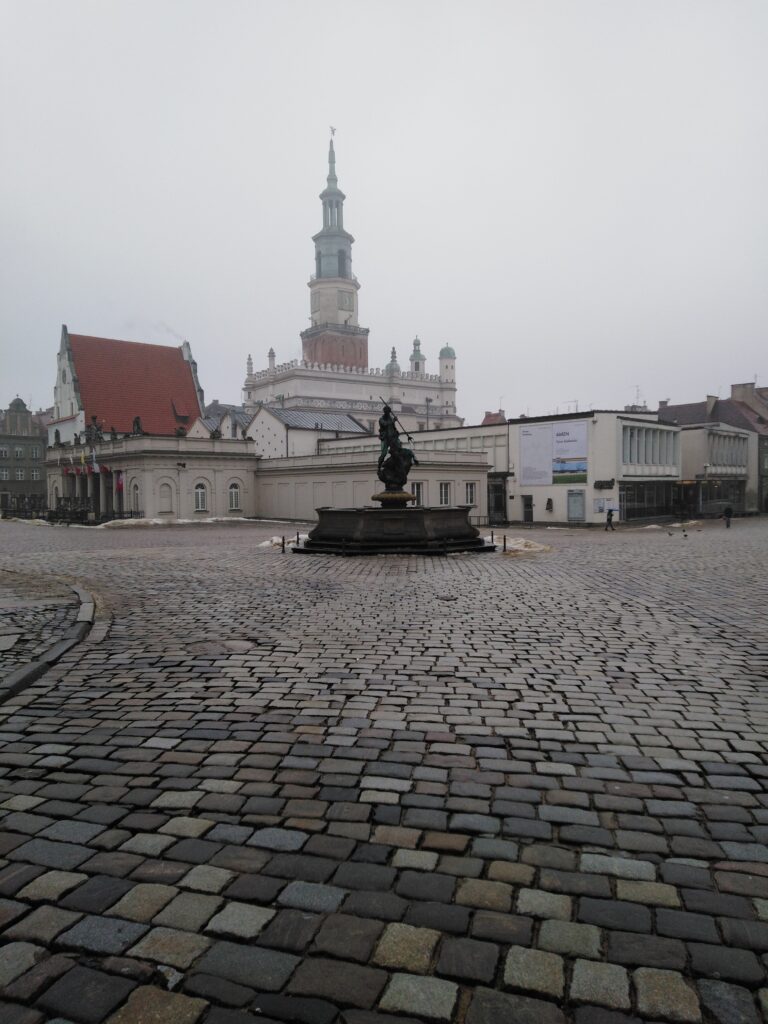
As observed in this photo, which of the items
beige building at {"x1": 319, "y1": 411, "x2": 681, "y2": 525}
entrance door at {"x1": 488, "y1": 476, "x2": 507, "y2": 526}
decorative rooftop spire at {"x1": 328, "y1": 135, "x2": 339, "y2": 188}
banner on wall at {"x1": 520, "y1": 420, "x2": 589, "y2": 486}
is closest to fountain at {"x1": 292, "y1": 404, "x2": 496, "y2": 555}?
beige building at {"x1": 319, "y1": 411, "x2": 681, "y2": 525}

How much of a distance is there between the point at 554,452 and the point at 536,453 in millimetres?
1426

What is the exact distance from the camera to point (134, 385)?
217 feet

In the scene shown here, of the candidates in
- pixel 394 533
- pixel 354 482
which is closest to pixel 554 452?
pixel 354 482

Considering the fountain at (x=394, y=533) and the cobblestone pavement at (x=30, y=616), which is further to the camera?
the fountain at (x=394, y=533)

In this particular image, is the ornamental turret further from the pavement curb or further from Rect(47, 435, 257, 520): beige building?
the pavement curb

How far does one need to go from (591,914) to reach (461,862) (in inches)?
26.1

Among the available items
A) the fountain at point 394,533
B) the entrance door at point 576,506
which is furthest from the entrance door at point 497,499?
the fountain at point 394,533

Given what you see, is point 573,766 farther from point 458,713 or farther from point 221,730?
point 221,730

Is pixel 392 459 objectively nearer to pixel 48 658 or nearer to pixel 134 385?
pixel 48 658

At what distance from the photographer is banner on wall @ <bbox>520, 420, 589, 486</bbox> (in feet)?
149

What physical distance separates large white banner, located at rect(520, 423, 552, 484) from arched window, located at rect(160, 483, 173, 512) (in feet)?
79.4

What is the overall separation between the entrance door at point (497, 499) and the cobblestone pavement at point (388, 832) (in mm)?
41694

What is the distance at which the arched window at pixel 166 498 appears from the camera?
48781 mm

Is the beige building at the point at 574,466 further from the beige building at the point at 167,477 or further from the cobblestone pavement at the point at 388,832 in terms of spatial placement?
the cobblestone pavement at the point at 388,832
